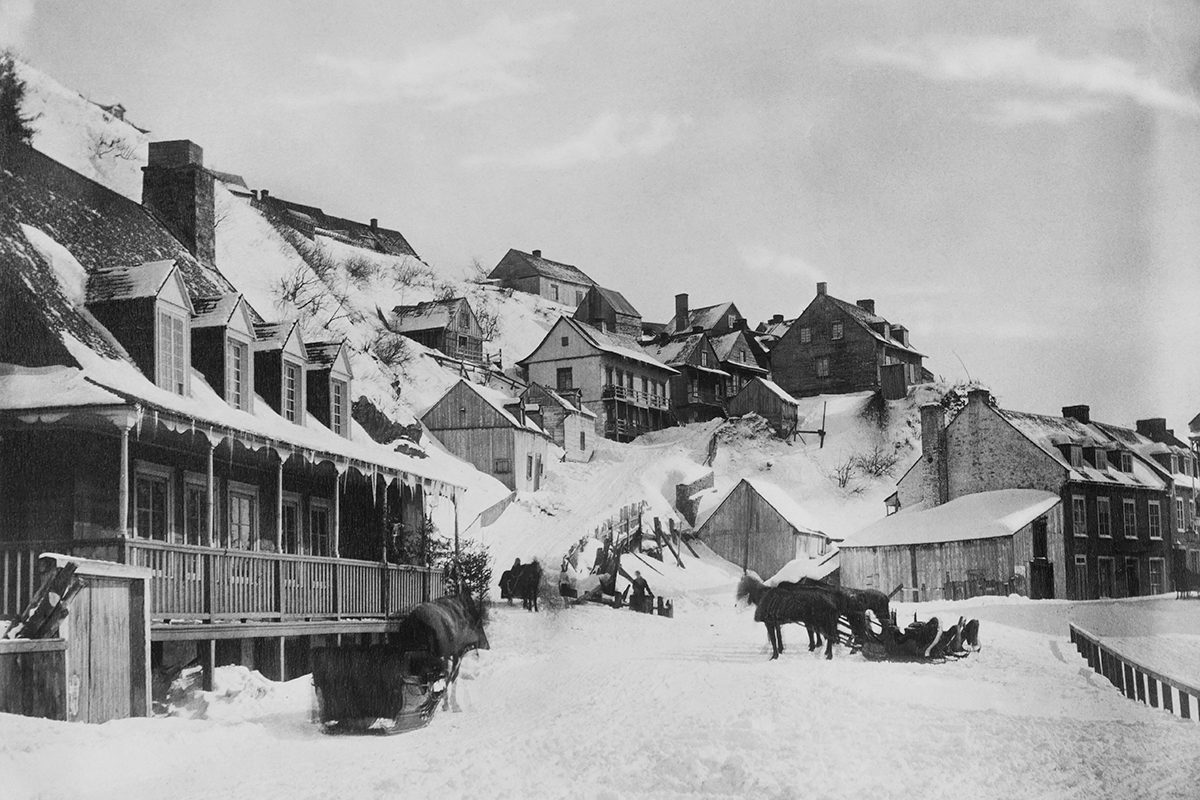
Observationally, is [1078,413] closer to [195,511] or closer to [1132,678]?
[1132,678]

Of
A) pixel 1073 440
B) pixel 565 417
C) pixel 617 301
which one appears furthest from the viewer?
pixel 565 417

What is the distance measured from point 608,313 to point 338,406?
4.73 meters

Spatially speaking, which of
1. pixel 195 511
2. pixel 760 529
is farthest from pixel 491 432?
pixel 195 511

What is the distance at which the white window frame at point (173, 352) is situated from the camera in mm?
14164

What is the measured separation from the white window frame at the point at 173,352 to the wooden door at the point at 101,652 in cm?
348

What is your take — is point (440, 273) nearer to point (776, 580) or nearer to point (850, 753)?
point (776, 580)

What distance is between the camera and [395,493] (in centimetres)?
1984

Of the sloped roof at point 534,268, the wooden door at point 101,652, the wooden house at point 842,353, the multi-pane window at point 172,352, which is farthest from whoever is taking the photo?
Answer: the sloped roof at point 534,268

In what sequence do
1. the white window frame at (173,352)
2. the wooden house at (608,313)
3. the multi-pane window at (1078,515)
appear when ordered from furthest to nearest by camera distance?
the wooden house at (608,313), the multi-pane window at (1078,515), the white window frame at (173,352)

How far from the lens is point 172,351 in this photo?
14.5 metres

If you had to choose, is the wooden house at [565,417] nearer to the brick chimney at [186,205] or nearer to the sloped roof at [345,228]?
the brick chimney at [186,205]

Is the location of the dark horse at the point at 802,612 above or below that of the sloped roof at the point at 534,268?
below

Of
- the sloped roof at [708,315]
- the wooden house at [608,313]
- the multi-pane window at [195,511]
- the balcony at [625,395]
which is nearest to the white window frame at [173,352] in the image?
the multi-pane window at [195,511]

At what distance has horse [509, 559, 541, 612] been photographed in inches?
745
